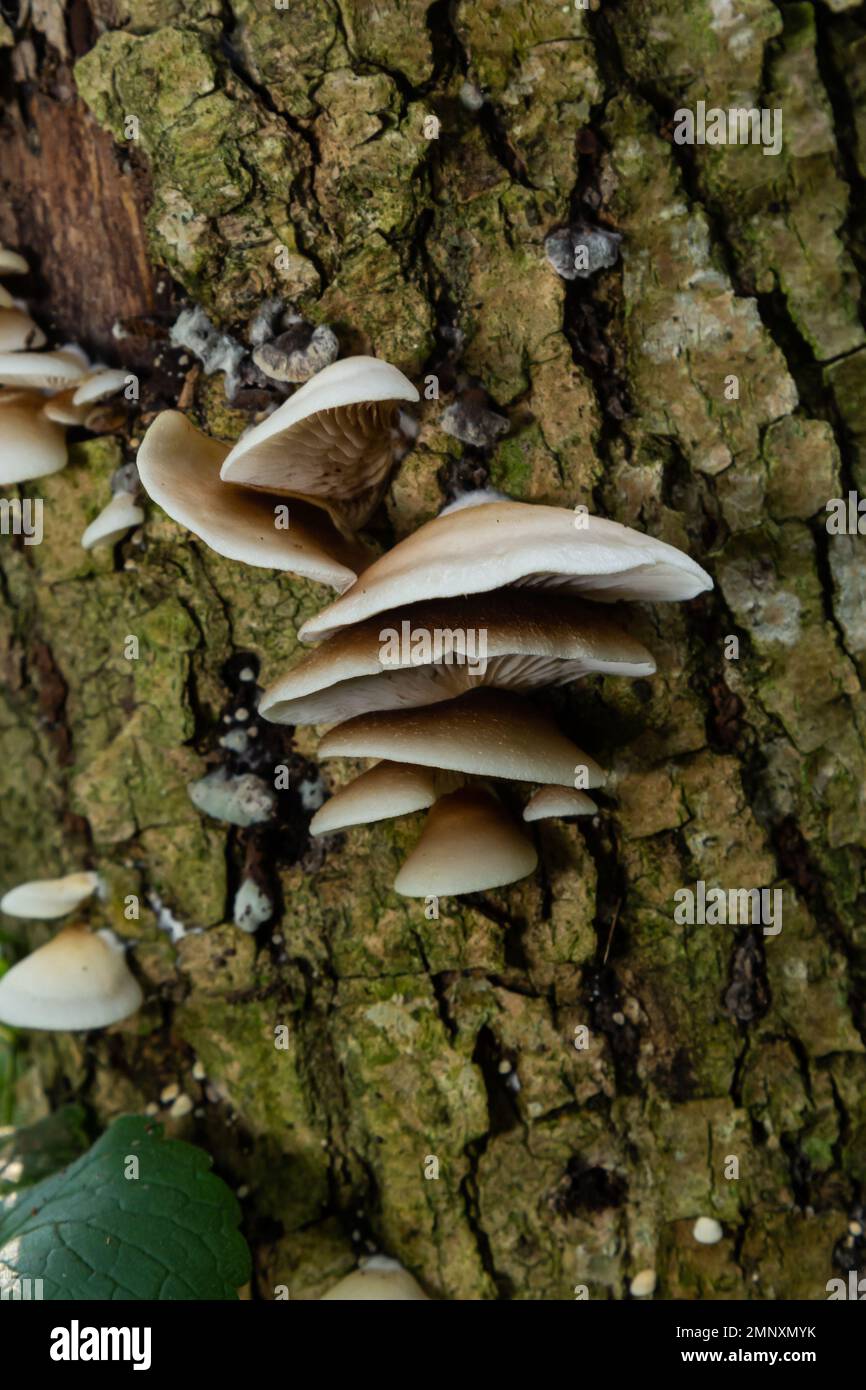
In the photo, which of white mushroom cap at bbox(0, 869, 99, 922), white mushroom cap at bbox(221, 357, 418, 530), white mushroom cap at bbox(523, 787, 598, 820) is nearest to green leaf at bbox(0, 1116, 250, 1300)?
white mushroom cap at bbox(0, 869, 99, 922)

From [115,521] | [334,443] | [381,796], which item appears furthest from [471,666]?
[115,521]

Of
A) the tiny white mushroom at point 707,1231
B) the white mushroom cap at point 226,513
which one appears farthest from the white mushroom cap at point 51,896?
the tiny white mushroom at point 707,1231

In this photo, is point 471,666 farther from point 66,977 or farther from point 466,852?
point 66,977

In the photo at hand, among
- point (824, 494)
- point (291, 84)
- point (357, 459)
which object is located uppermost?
point (291, 84)

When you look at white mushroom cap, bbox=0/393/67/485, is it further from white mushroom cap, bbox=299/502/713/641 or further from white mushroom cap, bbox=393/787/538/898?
white mushroom cap, bbox=393/787/538/898

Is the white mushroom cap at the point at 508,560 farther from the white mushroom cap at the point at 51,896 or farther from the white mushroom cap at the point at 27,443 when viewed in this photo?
Result: the white mushroom cap at the point at 51,896
